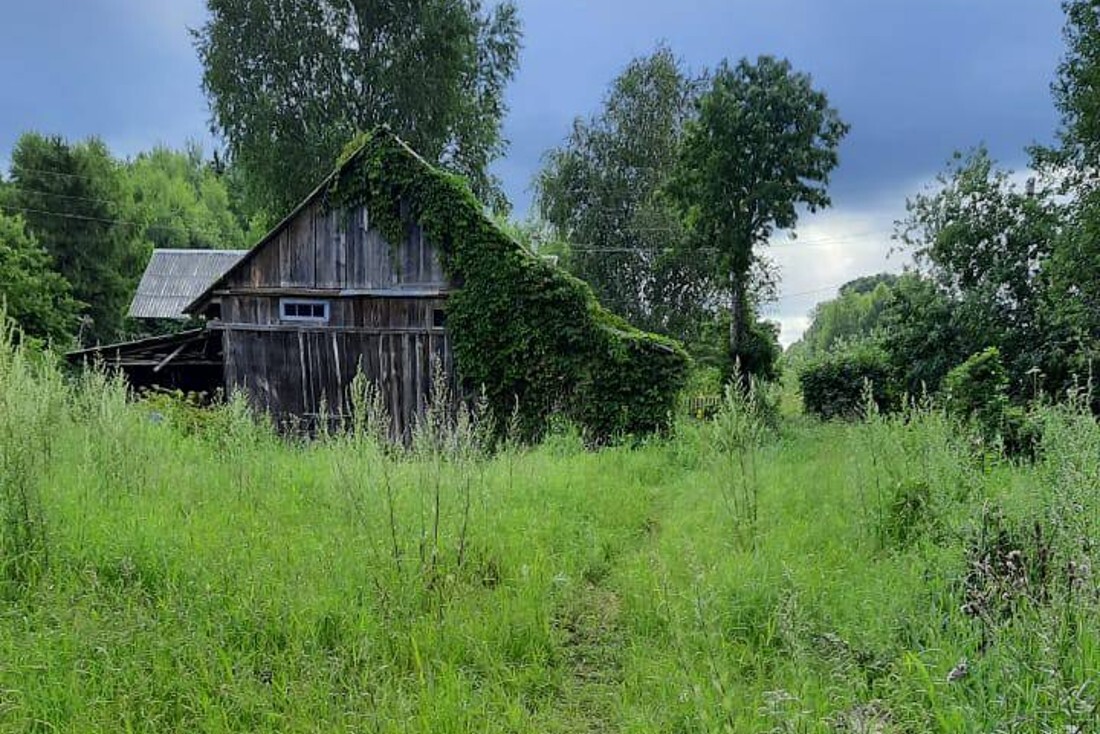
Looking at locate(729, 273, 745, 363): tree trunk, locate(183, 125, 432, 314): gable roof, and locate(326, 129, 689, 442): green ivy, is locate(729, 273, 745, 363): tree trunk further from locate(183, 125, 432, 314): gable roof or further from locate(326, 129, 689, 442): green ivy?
locate(183, 125, 432, 314): gable roof

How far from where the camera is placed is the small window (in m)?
13.8

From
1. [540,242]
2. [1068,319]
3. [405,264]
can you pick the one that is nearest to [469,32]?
[540,242]

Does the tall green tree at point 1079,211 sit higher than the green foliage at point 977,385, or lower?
higher

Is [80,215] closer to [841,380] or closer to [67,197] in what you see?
[67,197]

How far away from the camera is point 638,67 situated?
2780cm

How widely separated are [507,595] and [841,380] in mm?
22204

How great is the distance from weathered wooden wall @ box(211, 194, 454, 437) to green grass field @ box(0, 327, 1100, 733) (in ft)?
23.8

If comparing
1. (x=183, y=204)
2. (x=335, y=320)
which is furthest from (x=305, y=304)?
(x=183, y=204)

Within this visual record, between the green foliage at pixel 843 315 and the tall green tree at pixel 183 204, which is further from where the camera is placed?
the green foliage at pixel 843 315

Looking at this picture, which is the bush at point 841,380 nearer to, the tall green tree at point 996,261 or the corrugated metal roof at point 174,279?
the tall green tree at point 996,261

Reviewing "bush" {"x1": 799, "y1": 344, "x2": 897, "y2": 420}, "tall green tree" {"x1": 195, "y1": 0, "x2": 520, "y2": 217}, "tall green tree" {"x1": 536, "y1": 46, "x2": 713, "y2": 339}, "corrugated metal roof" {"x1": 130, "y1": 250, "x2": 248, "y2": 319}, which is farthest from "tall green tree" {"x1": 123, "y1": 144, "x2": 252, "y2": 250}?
"bush" {"x1": 799, "y1": 344, "x2": 897, "y2": 420}

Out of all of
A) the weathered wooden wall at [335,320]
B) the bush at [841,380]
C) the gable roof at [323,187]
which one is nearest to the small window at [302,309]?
the weathered wooden wall at [335,320]

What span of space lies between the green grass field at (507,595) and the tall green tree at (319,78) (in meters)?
17.9

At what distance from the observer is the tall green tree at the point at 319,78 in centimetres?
2144
